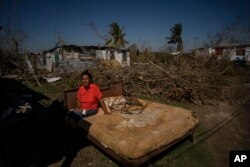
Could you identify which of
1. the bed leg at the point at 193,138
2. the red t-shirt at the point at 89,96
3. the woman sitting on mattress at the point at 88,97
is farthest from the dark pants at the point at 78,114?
the bed leg at the point at 193,138

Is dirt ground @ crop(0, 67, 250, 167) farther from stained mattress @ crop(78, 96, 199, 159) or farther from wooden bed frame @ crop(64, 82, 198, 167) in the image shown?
stained mattress @ crop(78, 96, 199, 159)

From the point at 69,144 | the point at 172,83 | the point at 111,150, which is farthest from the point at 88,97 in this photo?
the point at 172,83

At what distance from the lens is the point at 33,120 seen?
179 inches

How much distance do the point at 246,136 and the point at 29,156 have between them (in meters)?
5.19

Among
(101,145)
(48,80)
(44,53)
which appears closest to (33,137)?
(101,145)

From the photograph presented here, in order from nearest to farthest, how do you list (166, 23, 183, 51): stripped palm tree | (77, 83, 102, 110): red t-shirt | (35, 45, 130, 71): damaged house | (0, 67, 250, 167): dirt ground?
(0, 67, 250, 167): dirt ground < (77, 83, 102, 110): red t-shirt < (35, 45, 130, 71): damaged house < (166, 23, 183, 51): stripped palm tree

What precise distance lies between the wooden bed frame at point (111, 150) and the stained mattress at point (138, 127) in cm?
7

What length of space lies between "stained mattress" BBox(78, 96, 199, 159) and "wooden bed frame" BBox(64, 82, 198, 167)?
0.22ft

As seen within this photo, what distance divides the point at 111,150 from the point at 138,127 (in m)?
0.83

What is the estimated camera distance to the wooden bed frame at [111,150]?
297 cm

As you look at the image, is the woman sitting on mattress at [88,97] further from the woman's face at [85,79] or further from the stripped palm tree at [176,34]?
the stripped palm tree at [176,34]

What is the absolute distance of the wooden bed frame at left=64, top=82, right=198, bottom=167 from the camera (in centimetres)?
297

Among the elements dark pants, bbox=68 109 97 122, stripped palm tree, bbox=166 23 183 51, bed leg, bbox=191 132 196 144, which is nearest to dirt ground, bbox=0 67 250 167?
bed leg, bbox=191 132 196 144

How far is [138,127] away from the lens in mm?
3877
